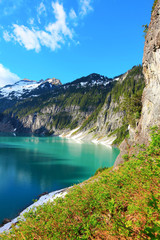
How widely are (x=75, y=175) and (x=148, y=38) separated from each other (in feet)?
109

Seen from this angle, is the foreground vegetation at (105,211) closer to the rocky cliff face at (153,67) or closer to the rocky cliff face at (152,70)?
the rocky cliff face at (152,70)

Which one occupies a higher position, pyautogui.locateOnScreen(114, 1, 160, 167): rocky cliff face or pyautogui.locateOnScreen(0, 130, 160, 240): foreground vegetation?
pyautogui.locateOnScreen(114, 1, 160, 167): rocky cliff face

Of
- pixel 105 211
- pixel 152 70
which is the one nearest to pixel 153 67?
pixel 152 70

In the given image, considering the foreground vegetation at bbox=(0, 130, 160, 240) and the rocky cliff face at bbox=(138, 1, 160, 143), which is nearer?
the foreground vegetation at bbox=(0, 130, 160, 240)

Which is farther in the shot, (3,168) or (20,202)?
(3,168)

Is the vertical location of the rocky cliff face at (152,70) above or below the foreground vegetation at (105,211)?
above

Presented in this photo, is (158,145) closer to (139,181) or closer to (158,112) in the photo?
(139,181)

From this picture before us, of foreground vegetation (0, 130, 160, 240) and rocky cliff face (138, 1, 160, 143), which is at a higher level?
rocky cliff face (138, 1, 160, 143)

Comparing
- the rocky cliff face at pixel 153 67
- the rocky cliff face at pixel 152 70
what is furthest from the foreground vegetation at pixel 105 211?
the rocky cliff face at pixel 153 67

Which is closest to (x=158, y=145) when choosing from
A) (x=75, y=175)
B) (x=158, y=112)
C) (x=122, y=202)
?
(x=122, y=202)

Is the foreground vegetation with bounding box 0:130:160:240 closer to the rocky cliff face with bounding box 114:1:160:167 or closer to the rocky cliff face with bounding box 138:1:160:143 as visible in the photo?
the rocky cliff face with bounding box 114:1:160:167

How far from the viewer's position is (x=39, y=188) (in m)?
28.3

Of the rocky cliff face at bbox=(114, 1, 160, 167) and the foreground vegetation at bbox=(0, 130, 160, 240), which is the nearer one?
the foreground vegetation at bbox=(0, 130, 160, 240)

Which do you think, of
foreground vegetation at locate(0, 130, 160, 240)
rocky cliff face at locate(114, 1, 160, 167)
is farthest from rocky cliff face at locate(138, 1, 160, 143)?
foreground vegetation at locate(0, 130, 160, 240)
